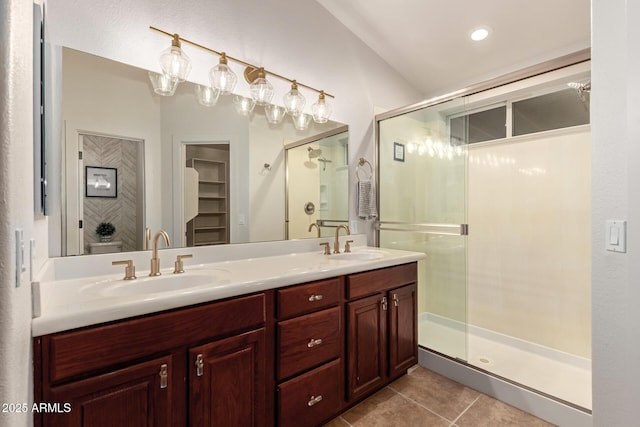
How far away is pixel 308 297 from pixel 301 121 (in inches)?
51.6

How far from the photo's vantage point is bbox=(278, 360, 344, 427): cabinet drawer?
1.39 meters

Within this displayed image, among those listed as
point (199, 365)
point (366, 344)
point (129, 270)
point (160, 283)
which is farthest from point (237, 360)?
point (366, 344)

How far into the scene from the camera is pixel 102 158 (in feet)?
4.69

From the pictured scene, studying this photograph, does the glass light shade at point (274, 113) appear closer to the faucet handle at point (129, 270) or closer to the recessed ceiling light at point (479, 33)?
the faucet handle at point (129, 270)

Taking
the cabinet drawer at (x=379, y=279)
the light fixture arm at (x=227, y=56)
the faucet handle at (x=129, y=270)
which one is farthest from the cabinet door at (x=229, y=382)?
the light fixture arm at (x=227, y=56)

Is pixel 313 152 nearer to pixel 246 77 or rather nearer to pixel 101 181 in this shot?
pixel 246 77

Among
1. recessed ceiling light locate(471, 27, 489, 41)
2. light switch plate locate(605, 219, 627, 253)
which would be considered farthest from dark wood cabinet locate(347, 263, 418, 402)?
recessed ceiling light locate(471, 27, 489, 41)

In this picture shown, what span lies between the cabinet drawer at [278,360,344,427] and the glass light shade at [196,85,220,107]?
5.21 feet

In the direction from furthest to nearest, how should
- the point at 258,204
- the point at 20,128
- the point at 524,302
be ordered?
the point at 524,302 → the point at 258,204 → the point at 20,128

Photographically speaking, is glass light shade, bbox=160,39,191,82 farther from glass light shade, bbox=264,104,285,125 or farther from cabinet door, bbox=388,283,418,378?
cabinet door, bbox=388,283,418,378

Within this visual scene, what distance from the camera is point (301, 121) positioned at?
218 cm

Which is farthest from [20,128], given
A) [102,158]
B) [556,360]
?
[556,360]

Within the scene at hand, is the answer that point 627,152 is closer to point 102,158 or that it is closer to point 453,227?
point 453,227

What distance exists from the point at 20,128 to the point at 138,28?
116cm
